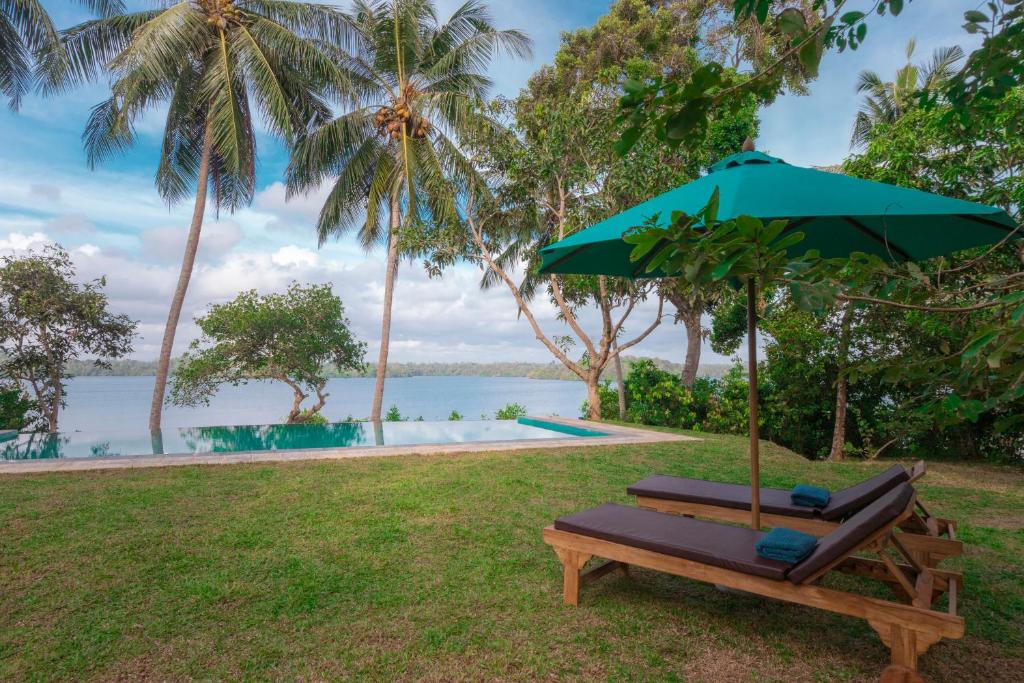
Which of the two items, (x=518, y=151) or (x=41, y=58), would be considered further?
(x=518, y=151)

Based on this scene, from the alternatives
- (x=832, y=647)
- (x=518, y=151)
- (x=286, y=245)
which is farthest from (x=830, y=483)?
(x=286, y=245)

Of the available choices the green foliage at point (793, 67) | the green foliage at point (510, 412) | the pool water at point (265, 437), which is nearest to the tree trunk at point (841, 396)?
the pool water at point (265, 437)

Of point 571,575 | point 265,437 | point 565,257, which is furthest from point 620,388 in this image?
point 571,575

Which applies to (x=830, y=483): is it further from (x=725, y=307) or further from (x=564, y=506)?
(x=725, y=307)

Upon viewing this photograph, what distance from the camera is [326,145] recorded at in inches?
516

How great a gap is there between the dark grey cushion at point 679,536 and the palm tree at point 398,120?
35.1 feet

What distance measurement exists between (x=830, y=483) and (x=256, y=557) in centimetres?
520

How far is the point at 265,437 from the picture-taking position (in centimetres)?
980

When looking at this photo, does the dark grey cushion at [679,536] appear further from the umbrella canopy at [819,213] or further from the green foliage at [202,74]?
the green foliage at [202,74]

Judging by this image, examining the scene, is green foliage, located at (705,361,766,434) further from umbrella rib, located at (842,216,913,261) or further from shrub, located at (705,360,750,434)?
umbrella rib, located at (842,216,913,261)

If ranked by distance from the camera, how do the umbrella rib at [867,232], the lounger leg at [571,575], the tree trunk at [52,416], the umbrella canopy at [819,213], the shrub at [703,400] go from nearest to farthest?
the umbrella canopy at [819,213]
the lounger leg at [571,575]
the umbrella rib at [867,232]
the shrub at [703,400]
the tree trunk at [52,416]

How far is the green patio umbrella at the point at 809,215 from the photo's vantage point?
2656mm

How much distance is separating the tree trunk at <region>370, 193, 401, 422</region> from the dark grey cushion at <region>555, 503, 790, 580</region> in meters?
10.9

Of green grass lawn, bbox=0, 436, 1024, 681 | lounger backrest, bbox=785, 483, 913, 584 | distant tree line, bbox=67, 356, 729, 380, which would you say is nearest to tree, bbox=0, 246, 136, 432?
distant tree line, bbox=67, 356, 729, 380
